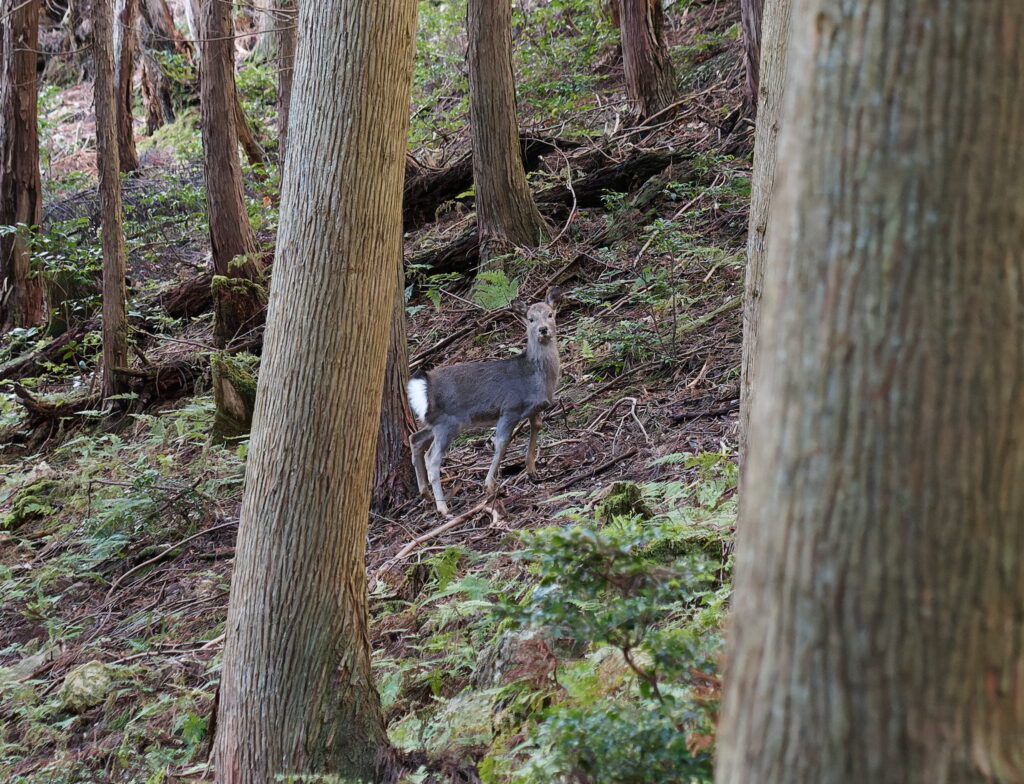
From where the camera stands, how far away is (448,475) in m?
8.88

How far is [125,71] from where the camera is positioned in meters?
17.4

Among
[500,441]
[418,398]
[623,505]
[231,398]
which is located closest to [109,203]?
[231,398]

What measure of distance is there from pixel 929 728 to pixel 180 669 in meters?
5.43

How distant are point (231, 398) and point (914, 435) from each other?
9487 mm

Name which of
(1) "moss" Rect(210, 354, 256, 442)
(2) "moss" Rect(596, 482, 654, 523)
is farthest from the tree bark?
(2) "moss" Rect(596, 482, 654, 523)

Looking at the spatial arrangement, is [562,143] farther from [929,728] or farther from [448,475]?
[929,728]

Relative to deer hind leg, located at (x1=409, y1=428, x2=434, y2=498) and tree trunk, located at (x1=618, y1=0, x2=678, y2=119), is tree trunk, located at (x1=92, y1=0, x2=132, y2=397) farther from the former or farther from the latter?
tree trunk, located at (x1=618, y1=0, x2=678, y2=119)

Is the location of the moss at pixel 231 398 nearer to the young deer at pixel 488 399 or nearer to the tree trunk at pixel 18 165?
the young deer at pixel 488 399

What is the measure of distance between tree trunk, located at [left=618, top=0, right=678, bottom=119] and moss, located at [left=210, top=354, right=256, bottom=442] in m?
7.75

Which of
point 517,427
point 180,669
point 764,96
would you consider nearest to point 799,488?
point 764,96

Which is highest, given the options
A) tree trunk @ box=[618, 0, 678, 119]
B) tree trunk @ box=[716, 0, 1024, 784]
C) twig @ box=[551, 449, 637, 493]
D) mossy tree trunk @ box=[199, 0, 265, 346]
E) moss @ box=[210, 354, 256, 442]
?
tree trunk @ box=[618, 0, 678, 119]

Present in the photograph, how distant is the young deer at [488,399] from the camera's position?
8461mm

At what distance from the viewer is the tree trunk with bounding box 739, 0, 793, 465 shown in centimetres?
418

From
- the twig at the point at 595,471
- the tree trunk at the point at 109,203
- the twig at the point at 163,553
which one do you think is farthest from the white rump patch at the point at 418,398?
the tree trunk at the point at 109,203
